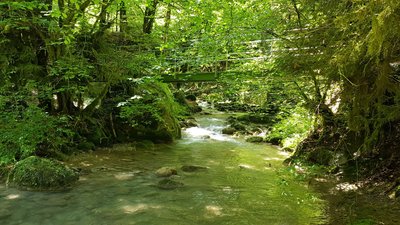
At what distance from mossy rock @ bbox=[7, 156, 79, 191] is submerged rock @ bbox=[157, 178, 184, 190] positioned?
172 cm

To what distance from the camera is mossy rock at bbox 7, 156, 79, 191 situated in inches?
266

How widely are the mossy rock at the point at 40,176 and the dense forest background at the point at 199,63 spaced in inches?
33.6

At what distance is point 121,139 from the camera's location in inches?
468

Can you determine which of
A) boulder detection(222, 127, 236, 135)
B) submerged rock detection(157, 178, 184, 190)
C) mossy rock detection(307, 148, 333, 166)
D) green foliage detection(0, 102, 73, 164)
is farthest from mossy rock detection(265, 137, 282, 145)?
green foliage detection(0, 102, 73, 164)

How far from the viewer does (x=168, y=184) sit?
7.20 m

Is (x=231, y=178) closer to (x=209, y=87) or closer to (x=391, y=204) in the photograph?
(x=391, y=204)

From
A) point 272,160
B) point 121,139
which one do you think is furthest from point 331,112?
point 121,139

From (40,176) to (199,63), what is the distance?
7.39 m

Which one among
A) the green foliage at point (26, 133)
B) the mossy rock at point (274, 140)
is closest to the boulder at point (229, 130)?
the mossy rock at point (274, 140)

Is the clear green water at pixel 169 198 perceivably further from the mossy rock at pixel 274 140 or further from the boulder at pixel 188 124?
the boulder at pixel 188 124

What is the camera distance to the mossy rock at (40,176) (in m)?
A: 6.77

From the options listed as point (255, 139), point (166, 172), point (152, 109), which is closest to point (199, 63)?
point (152, 109)

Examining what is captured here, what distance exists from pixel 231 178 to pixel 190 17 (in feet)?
17.4

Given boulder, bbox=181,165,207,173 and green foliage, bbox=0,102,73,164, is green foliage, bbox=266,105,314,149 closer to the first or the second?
boulder, bbox=181,165,207,173
